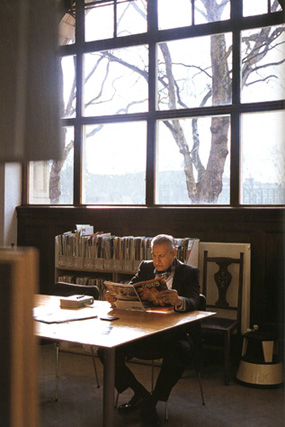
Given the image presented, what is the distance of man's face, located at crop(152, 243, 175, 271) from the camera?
4.37 meters

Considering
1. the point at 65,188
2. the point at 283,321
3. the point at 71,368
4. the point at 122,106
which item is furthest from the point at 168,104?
the point at 71,368

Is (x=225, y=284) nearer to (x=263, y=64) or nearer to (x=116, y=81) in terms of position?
(x=263, y=64)

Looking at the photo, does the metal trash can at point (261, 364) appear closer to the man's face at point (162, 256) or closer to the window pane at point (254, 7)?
the man's face at point (162, 256)

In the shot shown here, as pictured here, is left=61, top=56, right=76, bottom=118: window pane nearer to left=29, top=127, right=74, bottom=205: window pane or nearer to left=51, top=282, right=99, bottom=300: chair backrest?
left=29, top=127, right=74, bottom=205: window pane

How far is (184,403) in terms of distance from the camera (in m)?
4.58

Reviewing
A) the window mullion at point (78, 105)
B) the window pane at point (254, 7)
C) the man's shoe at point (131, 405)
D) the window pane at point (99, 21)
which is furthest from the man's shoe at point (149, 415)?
the window pane at point (99, 21)

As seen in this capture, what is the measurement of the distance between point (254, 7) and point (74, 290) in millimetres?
3656

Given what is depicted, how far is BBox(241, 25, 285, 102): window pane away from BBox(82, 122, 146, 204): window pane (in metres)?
1.40

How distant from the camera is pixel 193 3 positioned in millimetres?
6242

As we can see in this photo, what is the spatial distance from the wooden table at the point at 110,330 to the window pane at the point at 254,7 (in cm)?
359

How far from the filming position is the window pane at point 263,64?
572 cm

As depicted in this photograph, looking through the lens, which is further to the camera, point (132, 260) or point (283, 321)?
point (132, 260)

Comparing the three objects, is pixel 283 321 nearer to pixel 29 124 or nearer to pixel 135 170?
pixel 135 170

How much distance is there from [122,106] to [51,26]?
6097mm
